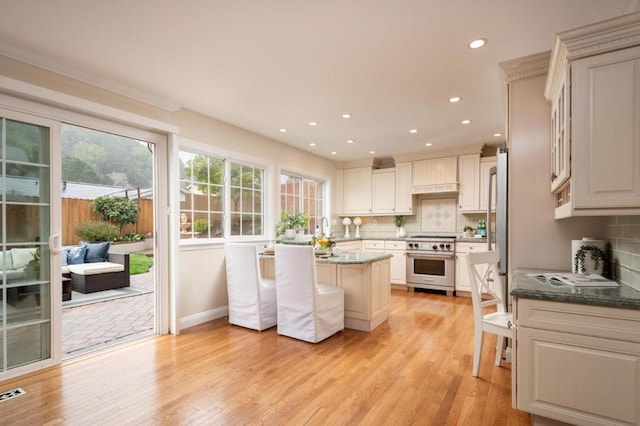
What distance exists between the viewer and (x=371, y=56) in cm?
247

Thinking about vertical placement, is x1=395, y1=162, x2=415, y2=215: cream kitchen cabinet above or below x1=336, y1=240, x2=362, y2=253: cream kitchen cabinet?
above

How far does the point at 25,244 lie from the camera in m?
2.54

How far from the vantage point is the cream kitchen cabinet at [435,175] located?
5.51 meters

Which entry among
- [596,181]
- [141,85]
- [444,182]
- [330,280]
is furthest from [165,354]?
[444,182]

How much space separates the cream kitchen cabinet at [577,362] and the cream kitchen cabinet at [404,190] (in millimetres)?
4395

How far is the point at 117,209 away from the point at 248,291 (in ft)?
18.9

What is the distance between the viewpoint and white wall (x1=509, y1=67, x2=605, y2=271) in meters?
2.39

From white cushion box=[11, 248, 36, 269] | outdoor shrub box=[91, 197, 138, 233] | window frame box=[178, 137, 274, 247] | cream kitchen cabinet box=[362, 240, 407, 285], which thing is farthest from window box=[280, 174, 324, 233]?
outdoor shrub box=[91, 197, 138, 233]

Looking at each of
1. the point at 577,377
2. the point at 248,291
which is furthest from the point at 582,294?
the point at 248,291

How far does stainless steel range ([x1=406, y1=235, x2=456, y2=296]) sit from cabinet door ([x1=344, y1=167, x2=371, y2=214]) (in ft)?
4.18

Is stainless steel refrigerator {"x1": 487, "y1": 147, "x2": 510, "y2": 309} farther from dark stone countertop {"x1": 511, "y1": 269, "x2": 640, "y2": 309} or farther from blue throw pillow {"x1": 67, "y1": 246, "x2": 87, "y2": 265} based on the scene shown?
blue throw pillow {"x1": 67, "y1": 246, "x2": 87, "y2": 265}

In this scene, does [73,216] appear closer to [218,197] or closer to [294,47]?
[218,197]

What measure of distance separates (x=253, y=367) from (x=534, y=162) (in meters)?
2.80

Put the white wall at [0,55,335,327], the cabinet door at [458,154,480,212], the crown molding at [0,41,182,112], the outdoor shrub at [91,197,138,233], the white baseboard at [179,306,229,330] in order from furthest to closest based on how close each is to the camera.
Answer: the outdoor shrub at [91,197,138,233] < the cabinet door at [458,154,480,212] < the white baseboard at [179,306,229,330] < the white wall at [0,55,335,327] < the crown molding at [0,41,182,112]
